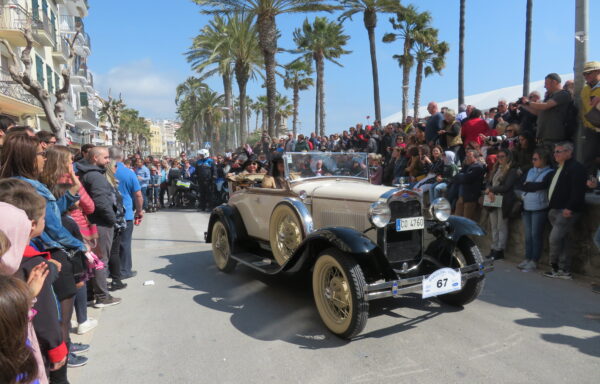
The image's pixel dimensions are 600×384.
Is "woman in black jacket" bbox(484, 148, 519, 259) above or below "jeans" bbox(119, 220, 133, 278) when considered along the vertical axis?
above

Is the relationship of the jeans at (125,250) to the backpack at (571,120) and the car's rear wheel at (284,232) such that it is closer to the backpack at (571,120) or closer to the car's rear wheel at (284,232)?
the car's rear wheel at (284,232)

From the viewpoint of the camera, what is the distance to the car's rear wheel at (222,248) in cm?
604

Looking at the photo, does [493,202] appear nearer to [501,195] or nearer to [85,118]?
[501,195]

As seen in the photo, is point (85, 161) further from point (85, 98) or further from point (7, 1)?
point (85, 98)

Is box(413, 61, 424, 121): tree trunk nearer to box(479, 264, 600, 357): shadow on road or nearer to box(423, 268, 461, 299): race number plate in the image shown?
box(479, 264, 600, 357): shadow on road

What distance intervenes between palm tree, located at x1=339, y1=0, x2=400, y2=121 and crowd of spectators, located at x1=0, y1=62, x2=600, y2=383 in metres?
9.82

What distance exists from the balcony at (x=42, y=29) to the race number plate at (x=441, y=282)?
24.0 meters

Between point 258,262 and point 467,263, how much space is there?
2.50m

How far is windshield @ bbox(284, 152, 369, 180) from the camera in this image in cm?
545

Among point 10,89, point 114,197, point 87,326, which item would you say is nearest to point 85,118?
point 10,89

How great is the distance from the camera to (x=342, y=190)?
466cm

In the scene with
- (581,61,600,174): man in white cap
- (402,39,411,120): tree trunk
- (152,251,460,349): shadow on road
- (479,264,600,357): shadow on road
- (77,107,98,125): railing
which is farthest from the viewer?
(77,107,98,125): railing

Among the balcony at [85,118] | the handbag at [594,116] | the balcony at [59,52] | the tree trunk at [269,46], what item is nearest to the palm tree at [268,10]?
the tree trunk at [269,46]

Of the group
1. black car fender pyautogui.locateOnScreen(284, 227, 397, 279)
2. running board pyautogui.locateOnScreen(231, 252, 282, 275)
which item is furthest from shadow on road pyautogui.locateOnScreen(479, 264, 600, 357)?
running board pyautogui.locateOnScreen(231, 252, 282, 275)
